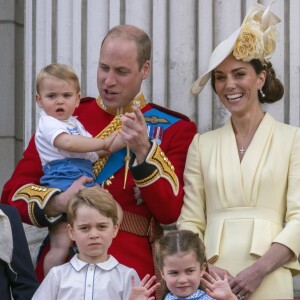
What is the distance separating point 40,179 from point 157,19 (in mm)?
1000

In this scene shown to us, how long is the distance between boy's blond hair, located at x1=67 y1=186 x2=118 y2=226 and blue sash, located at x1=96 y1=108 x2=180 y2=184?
1.77 ft

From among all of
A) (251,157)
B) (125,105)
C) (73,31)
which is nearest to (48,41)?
(73,31)

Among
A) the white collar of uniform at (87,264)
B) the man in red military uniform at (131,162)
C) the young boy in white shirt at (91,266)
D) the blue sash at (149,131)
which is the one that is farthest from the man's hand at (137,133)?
the white collar of uniform at (87,264)

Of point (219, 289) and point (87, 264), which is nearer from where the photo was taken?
point (219, 289)

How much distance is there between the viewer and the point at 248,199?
7.61 metres

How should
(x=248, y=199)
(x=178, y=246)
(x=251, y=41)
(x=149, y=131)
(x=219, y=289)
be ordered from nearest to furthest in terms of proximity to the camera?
(x=219, y=289) → (x=178, y=246) → (x=248, y=199) → (x=251, y=41) → (x=149, y=131)

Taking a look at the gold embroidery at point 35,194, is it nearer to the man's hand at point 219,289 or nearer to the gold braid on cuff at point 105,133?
the gold braid on cuff at point 105,133

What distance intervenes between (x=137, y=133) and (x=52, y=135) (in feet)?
1.28

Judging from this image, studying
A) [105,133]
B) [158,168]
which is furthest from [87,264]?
[105,133]

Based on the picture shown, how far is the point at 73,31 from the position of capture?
8570mm

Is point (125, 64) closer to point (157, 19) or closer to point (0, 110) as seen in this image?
point (157, 19)

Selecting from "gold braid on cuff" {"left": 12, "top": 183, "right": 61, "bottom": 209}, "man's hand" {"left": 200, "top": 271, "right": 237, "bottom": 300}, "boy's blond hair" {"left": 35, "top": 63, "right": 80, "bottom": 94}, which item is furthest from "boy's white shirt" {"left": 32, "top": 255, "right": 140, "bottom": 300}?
"boy's blond hair" {"left": 35, "top": 63, "right": 80, "bottom": 94}

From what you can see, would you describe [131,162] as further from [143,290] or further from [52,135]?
[143,290]

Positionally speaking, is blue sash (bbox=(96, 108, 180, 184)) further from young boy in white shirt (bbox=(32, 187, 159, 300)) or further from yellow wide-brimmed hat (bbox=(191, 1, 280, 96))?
young boy in white shirt (bbox=(32, 187, 159, 300))
